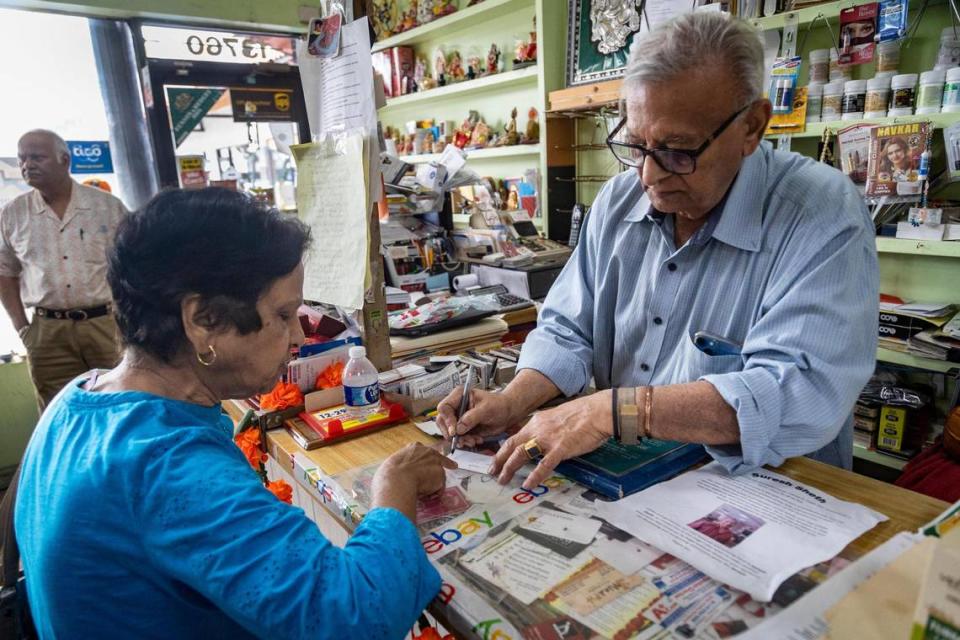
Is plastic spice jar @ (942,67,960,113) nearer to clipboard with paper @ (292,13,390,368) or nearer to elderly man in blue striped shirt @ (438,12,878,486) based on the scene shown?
elderly man in blue striped shirt @ (438,12,878,486)

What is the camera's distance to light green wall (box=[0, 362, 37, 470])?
3.23 metres

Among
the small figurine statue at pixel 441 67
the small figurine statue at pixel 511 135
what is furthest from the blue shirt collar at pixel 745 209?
the small figurine statue at pixel 441 67

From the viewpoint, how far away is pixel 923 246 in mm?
1943

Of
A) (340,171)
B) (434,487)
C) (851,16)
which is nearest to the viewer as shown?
(434,487)

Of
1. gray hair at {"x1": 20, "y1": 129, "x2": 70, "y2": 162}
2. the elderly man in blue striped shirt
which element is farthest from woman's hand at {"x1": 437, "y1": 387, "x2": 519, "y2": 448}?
gray hair at {"x1": 20, "y1": 129, "x2": 70, "y2": 162}

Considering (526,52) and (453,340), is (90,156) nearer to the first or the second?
(526,52)

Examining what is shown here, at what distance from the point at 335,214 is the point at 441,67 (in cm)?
292

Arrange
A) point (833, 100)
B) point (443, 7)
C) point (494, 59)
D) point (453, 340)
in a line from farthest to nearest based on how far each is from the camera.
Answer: point (443, 7)
point (494, 59)
point (833, 100)
point (453, 340)

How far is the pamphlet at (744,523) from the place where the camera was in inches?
27.9

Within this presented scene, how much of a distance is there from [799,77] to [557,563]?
7.62 ft

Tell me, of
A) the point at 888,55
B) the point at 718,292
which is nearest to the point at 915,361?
the point at 888,55

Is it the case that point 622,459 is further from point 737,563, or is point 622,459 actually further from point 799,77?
point 799,77

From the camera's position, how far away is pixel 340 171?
1.43m

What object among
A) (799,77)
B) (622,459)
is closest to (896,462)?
(799,77)
